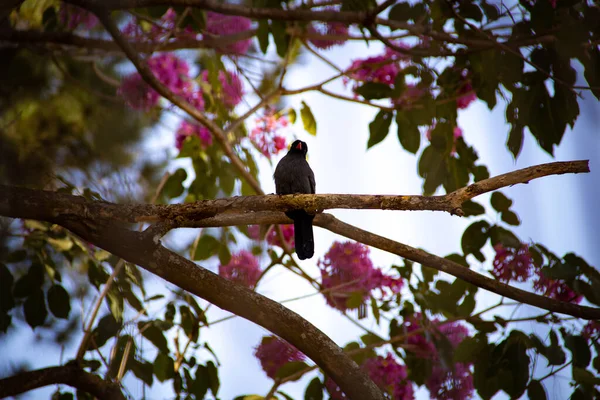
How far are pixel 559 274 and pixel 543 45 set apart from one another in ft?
3.32

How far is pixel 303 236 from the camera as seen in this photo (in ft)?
9.32

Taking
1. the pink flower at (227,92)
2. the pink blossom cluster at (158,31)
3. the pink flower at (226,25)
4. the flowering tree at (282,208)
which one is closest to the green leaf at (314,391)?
the flowering tree at (282,208)

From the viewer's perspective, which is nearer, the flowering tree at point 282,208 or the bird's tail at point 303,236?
the flowering tree at point 282,208

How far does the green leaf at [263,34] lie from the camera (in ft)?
9.05

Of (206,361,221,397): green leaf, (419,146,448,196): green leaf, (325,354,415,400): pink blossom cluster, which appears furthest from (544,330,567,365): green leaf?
(206,361,221,397): green leaf

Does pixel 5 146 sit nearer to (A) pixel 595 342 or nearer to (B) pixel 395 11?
(B) pixel 395 11

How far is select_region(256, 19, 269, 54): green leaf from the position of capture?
109 inches

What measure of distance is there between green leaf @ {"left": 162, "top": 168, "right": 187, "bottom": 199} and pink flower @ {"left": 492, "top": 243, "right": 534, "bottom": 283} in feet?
6.34

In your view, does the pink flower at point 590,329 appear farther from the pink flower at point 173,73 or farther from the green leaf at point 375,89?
the pink flower at point 173,73

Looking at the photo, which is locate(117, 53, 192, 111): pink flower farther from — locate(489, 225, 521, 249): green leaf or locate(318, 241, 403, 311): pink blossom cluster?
locate(489, 225, 521, 249): green leaf

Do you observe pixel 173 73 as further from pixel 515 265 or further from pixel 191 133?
pixel 515 265

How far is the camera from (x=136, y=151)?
1012 millimetres

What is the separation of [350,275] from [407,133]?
89cm

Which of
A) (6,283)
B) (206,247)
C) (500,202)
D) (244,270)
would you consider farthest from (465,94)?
(6,283)
